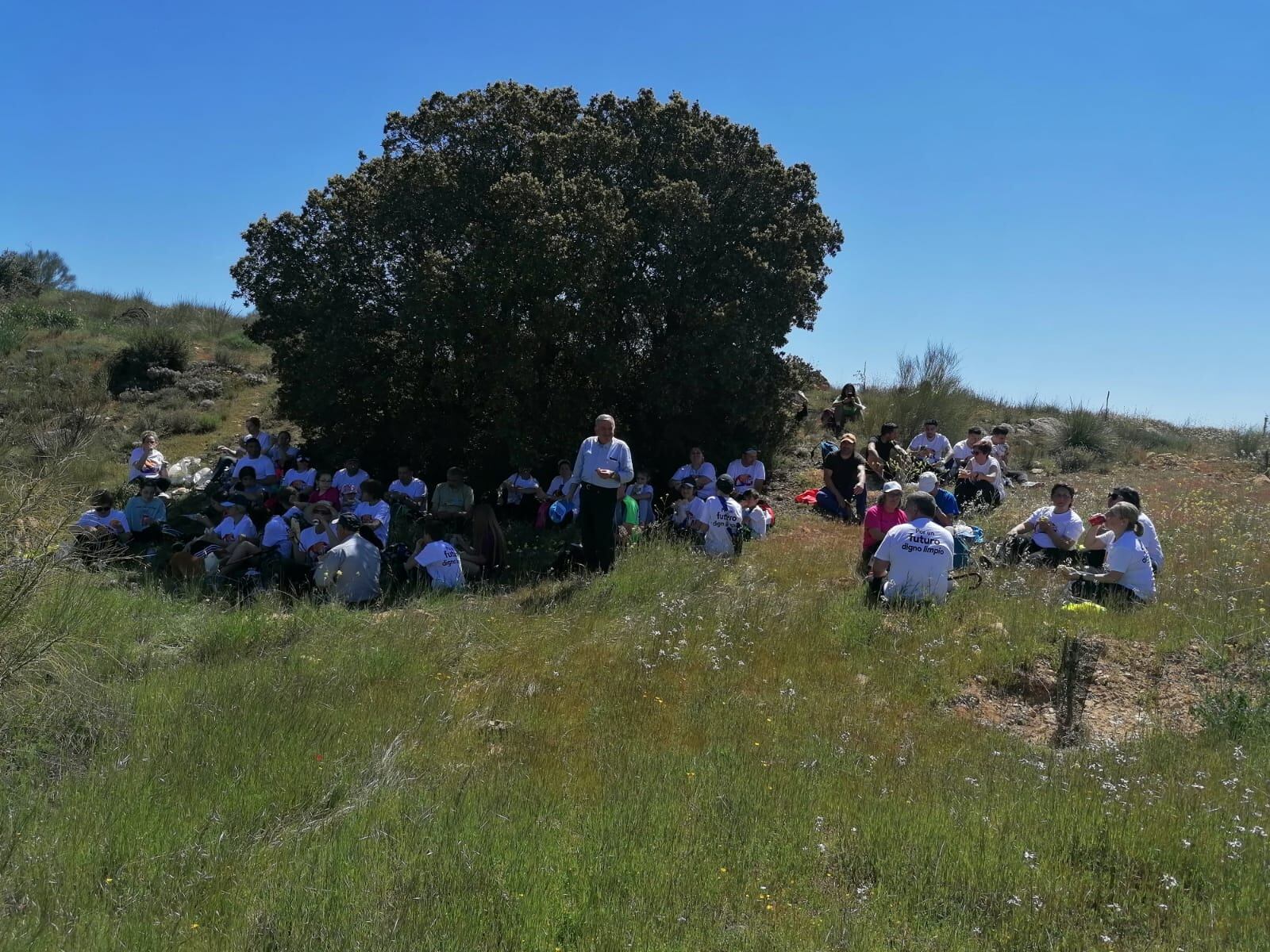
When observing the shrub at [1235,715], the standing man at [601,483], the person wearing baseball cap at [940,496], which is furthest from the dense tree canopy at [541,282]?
the shrub at [1235,715]

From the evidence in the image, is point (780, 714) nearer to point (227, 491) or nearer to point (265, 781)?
point (265, 781)

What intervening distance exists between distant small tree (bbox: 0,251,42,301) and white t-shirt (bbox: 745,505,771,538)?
28.9m

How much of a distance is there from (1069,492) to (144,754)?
876cm

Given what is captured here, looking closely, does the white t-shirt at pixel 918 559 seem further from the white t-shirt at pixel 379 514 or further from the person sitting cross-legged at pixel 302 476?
the person sitting cross-legged at pixel 302 476

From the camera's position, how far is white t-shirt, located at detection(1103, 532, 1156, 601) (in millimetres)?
8430

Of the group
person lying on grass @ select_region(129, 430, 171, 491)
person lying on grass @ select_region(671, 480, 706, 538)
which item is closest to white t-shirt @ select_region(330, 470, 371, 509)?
person lying on grass @ select_region(129, 430, 171, 491)

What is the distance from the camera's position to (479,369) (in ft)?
43.7

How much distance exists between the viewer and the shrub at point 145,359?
82.0 feet

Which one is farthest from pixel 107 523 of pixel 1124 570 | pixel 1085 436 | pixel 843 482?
pixel 1085 436

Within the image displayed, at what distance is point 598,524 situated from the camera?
987 cm

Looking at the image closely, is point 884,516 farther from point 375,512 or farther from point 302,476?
point 302,476

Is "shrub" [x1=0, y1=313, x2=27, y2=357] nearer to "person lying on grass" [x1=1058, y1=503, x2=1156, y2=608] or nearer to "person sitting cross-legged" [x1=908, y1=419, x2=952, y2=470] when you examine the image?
"person sitting cross-legged" [x1=908, y1=419, x2=952, y2=470]

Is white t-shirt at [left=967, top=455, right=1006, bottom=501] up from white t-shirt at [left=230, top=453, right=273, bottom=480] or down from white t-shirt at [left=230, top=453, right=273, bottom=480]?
up

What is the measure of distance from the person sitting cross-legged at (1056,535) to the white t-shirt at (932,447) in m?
4.15
